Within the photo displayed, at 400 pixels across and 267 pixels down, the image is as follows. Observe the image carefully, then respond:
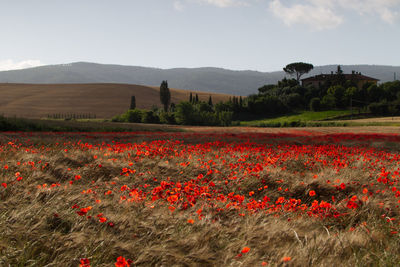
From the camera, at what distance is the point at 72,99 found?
12381cm

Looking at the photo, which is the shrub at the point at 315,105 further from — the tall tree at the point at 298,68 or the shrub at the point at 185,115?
the tall tree at the point at 298,68

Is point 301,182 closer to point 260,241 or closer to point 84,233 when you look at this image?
point 260,241

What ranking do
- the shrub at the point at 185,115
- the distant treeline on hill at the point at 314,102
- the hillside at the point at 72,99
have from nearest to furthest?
the shrub at the point at 185,115 < the distant treeline on hill at the point at 314,102 < the hillside at the point at 72,99

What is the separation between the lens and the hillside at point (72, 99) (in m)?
104

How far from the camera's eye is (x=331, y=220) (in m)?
4.82

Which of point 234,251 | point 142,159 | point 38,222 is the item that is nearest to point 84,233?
point 38,222

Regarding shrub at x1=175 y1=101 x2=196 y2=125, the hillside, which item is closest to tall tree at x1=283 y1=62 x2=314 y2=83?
the hillside

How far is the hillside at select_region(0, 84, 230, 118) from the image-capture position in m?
104

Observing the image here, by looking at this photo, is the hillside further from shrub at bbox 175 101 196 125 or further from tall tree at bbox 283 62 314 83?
tall tree at bbox 283 62 314 83

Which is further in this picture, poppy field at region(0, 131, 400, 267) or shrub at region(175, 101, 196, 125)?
shrub at region(175, 101, 196, 125)

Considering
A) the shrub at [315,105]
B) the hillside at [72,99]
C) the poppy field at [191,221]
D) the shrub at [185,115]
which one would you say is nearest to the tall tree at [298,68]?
the hillside at [72,99]

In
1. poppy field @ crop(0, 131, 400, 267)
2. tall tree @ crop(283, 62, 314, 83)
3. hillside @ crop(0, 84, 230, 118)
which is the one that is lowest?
poppy field @ crop(0, 131, 400, 267)

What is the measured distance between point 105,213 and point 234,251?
168cm

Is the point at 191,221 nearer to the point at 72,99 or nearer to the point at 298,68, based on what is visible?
the point at 72,99
